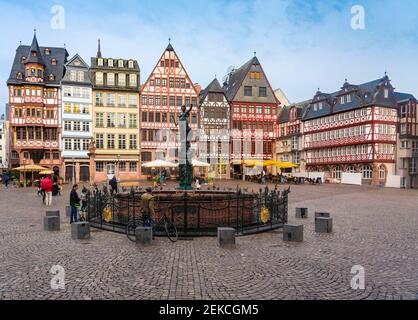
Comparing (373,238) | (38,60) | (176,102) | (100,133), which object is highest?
(38,60)

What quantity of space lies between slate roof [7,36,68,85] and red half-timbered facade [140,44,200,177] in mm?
11833

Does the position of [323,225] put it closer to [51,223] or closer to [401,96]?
[51,223]

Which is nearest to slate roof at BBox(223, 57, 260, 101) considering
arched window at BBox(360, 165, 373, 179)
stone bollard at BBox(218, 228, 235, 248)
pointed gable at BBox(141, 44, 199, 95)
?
pointed gable at BBox(141, 44, 199, 95)

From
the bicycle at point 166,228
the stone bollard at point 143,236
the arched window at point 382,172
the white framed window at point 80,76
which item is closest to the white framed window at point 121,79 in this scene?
the white framed window at point 80,76

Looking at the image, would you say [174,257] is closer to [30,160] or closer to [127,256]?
[127,256]

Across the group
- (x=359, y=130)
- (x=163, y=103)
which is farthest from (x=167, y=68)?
(x=359, y=130)

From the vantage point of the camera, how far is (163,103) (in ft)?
158

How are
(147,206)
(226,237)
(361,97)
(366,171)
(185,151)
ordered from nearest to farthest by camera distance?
1. (226,237)
2. (147,206)
3. (185,151)
4. (366,171)
5. (361,97)

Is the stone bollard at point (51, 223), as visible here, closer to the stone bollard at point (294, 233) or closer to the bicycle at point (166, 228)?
the bicycle at point (166, 228)

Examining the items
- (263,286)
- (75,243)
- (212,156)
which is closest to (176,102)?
(212,156)

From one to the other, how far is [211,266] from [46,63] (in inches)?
1905

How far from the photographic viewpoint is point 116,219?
13.8 m

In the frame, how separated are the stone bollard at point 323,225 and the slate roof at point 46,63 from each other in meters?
43.4
